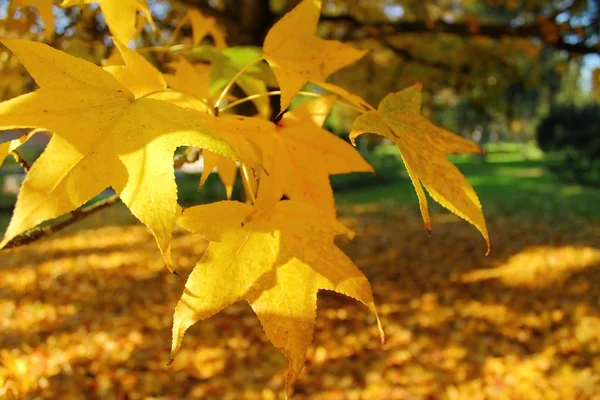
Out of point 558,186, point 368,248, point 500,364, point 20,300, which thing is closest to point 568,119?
Answer: point 558,186

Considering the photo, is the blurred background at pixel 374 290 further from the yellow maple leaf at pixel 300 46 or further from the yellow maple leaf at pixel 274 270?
the yellow maple leaf at pixel 274 270

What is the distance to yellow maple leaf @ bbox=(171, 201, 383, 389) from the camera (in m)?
0.54

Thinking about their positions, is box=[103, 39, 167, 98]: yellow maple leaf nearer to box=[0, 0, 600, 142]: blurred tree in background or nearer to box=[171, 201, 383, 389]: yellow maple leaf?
box=[171, 201, 383, 389]: yellow maple leaf

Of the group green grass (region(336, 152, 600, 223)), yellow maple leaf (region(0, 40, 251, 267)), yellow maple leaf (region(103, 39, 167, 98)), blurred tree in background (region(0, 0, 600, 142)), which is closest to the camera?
yellow maple leaf (region(0, 40, 251, 267))

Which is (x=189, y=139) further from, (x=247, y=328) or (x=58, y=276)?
(x=58, y=276)

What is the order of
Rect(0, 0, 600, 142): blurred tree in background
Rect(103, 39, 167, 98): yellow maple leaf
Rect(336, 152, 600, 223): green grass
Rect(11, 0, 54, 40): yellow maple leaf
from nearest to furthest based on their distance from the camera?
Rect(103, 39, 167, 98): yellow maple leaf → Rect(11, 0, 54, 40): yellow maple leaf → Rect(0, 0, 600, 142): blurred tree in background → Rect(336, 152, 600, 223): green grass

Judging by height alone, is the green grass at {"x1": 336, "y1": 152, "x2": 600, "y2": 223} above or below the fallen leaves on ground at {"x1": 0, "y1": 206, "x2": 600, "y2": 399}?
below

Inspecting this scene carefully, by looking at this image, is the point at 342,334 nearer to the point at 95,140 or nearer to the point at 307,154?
the point at 307,154

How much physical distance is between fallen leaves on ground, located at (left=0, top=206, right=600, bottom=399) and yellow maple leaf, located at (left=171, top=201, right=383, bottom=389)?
0.74 m

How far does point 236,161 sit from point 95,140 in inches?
5.3

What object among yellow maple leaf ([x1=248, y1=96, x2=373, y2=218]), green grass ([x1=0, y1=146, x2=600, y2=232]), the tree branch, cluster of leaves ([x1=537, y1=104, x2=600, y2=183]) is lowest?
green grass ([x1=0, y1=146, x2=600, y2=232])

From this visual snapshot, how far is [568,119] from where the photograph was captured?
16.8 meters

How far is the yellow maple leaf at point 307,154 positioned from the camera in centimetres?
64

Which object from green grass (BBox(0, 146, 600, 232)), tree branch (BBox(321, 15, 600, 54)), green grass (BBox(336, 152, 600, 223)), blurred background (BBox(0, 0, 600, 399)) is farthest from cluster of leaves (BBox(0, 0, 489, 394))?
green grass (BBox(336, 152, 600, 223))
